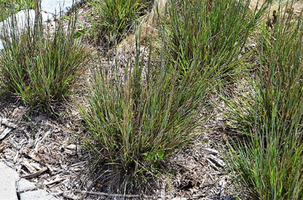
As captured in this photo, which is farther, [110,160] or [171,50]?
[171,50]

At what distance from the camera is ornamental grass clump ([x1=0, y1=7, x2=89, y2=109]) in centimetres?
236

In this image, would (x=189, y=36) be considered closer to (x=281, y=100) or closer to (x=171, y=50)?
(x=171, y=50)

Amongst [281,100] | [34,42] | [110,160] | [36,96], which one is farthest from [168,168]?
[34,42]

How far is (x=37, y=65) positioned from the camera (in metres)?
2.34

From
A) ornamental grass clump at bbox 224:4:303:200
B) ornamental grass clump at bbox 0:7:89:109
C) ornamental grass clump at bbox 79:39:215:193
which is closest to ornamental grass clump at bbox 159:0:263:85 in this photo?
ornamental grass clump at bbox 224:4:303:200

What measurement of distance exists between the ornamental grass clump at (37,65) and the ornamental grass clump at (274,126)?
3.82 ft

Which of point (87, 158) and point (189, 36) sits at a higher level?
point (189, 36)

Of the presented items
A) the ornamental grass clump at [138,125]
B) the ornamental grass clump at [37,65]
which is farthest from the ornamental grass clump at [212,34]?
the ornamental grass clump at [37,65]

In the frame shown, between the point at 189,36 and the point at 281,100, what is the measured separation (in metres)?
0.79

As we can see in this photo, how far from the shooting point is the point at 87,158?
221 centimetres

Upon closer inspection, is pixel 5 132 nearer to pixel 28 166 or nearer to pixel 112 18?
pixel 28 166

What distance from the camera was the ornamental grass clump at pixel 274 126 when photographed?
1.71 m

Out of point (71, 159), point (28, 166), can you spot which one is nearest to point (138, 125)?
point (71, 159)

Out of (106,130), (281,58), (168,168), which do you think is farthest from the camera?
(281,58)
